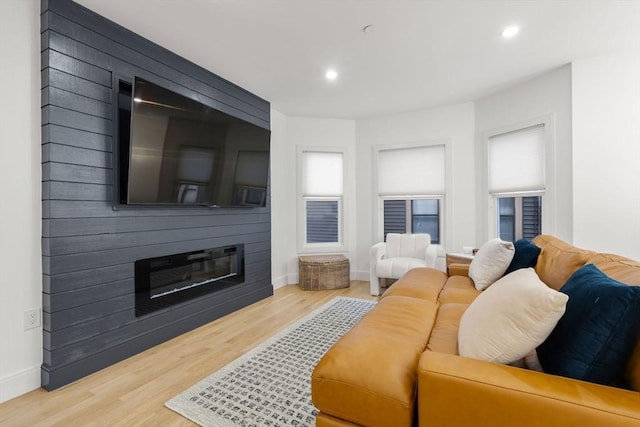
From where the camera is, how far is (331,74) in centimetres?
330

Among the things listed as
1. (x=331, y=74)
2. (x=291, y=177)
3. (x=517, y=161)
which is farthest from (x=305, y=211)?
(x=517, y=161)

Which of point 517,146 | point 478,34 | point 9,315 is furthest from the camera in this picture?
point 517,146

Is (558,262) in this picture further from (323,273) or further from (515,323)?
(323,273)

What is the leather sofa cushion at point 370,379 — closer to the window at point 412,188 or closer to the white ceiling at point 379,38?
the white ceiling at point 379,38

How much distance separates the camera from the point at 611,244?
2922mm

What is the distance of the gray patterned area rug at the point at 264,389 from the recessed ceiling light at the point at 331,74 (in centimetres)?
260

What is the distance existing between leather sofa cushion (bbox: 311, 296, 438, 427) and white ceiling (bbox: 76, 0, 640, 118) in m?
2.18

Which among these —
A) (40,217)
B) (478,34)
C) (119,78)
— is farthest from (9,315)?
(478,34)

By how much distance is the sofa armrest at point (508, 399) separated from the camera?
2.77 feet

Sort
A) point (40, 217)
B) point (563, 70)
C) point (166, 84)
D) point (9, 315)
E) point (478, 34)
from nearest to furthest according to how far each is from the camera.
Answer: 1. point (9, 315)
2. point (40, 217)
3. point (478, 34)
4. point (166, 84)
5. point (563, 70)

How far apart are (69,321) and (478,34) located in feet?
12.3

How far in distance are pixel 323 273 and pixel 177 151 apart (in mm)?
2517

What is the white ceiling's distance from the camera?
2.20 meters

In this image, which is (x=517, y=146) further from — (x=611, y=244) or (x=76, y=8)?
(x=76, y=8)
